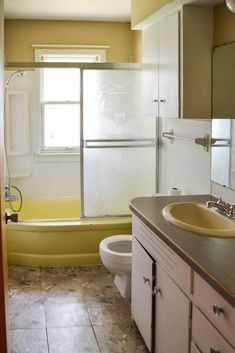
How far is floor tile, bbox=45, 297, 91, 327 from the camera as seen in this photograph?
303 cm

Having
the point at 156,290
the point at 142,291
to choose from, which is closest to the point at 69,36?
the point at 142,291

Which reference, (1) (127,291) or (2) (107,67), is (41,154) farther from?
(1) (127,291)

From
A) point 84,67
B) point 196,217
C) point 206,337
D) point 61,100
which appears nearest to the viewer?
point 206,337

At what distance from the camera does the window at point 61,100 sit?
5.08 metres

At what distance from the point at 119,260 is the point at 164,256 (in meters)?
1.02

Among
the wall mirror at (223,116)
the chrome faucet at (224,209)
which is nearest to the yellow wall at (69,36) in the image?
the wall mirror at (223,116)

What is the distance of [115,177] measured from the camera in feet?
13.9

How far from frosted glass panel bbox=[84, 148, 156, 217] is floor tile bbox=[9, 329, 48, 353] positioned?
148cm

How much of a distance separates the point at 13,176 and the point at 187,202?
2.69 m

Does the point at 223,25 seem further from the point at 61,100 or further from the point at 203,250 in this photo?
the point at 61,100

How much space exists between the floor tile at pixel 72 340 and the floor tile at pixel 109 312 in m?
0.14

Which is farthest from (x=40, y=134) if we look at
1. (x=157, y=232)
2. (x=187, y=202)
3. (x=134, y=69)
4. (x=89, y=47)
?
(x=157, y=232)

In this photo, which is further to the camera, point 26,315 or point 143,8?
point 143,8

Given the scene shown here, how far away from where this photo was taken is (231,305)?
1.45 m
